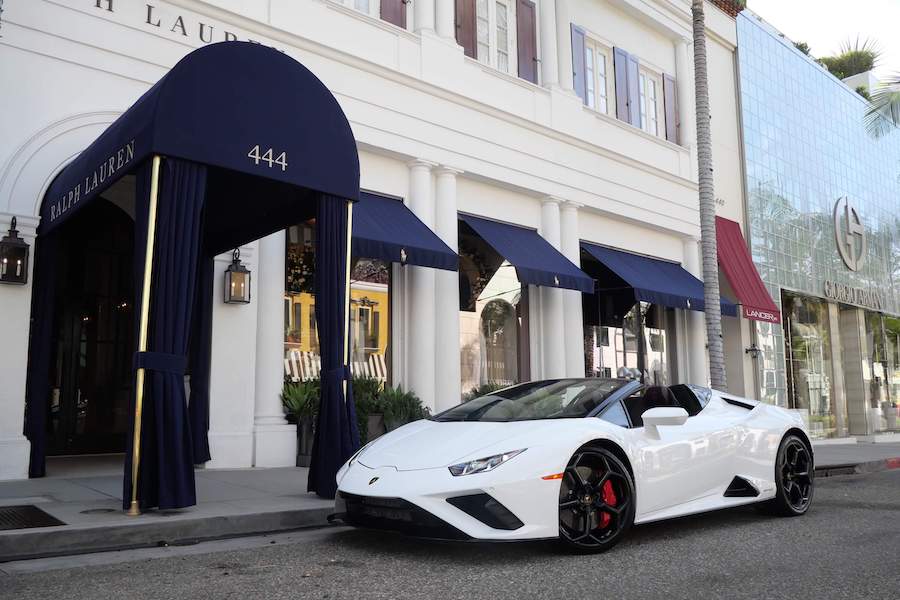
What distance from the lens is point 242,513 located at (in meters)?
6.20

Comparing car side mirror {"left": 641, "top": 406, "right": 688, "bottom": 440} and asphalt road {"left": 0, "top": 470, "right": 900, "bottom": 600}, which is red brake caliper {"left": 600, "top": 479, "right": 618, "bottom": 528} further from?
car side mirror {"left": 641, "top": 406, "right": 688, "bottom": 440}

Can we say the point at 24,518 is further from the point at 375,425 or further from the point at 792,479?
the point at 792,479

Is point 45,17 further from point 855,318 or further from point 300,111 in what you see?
point 855,318

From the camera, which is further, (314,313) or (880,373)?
(880,373)

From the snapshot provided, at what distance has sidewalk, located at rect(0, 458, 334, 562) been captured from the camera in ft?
17.1

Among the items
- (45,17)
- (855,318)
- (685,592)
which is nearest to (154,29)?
(45,17)

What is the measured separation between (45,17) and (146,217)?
14.4ft

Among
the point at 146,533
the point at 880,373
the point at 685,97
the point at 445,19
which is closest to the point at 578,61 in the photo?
the point at 445,19

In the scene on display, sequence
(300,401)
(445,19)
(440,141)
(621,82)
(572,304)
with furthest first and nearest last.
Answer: (621,82)
(572,304)
(445,19)
(440,141)
(300,401)

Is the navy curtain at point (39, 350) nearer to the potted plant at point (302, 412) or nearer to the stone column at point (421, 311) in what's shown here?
the potted plant at point (302, 412)

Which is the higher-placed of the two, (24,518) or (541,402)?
(541,402)

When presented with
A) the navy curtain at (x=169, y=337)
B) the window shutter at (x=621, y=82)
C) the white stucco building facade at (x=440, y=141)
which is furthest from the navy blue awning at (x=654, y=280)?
the navy curtain at (x=169, y=337)

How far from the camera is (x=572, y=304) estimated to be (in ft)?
50.6

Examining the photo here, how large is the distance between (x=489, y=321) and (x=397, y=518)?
9.71 m
